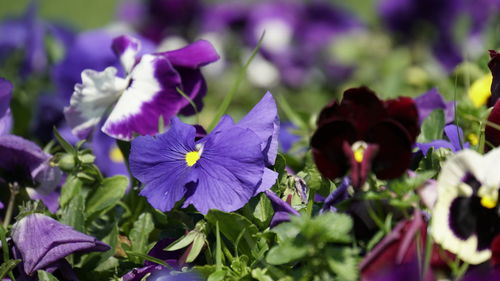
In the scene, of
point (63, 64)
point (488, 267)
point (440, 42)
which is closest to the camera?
point (488, 267)

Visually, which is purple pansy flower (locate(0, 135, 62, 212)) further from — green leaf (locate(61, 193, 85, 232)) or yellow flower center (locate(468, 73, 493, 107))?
yellow flower center (locate(468, 73, 493, 107))

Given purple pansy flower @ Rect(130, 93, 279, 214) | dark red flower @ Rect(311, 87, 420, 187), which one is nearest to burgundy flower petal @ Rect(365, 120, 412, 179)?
dark red flower @ Rect(311, 87, 420, 187)

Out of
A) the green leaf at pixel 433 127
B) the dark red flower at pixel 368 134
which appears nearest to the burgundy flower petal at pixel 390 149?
the dark red flower at pixel 368 134

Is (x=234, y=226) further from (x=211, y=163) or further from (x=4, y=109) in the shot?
(x=4, y=109)

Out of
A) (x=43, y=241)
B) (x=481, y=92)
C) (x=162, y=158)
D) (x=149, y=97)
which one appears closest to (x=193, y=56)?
(x=149, y=97)

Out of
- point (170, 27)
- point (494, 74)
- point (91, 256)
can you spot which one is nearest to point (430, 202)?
point (494, 74)

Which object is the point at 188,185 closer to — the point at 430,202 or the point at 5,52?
the point at 430,202

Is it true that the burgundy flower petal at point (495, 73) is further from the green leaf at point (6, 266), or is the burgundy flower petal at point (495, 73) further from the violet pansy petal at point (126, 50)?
the green leaf at point (6, 266)
